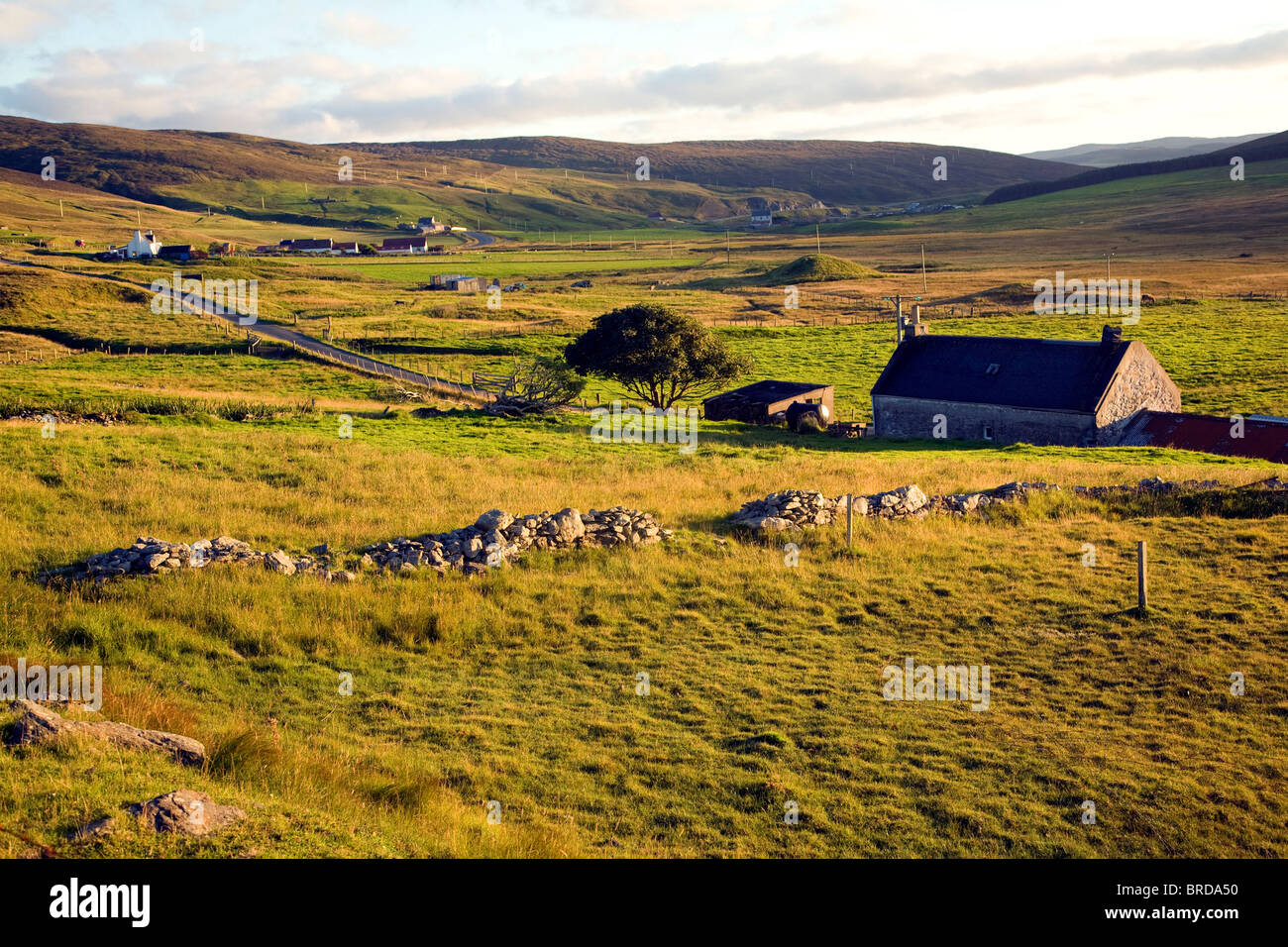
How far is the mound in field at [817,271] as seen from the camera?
13650cm

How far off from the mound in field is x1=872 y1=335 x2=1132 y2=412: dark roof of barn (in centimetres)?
8449

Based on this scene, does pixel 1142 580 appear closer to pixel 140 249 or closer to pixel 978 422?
pixel 978 422

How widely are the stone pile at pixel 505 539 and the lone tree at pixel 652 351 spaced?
103ft

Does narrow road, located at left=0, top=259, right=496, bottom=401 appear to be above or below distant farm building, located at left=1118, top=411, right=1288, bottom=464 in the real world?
above

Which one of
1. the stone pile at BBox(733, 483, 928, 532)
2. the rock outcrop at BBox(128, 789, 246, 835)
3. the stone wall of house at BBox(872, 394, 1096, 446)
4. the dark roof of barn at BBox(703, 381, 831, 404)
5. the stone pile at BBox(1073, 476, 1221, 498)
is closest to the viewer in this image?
the rock outcrop at BBox(128, 789, 246, 835)

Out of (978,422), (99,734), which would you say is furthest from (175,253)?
(99,734)

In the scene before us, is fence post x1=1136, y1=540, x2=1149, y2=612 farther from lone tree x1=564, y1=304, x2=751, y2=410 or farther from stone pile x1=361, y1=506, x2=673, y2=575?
lone tree x1=564, y1=304, x2=751, y2=410

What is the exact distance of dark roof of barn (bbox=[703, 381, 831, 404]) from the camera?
55000mm

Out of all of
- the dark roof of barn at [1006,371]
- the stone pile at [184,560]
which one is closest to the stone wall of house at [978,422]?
the dark roof of barn at [1006,371]

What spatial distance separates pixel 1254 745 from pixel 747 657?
8.17m

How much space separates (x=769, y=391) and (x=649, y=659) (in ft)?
131

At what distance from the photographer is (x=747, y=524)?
83.3ft

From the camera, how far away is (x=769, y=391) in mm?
55875

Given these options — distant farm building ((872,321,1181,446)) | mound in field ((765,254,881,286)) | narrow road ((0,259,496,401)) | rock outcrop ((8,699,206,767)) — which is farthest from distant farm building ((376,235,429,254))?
rock outcrop ((8,699,206,767))
